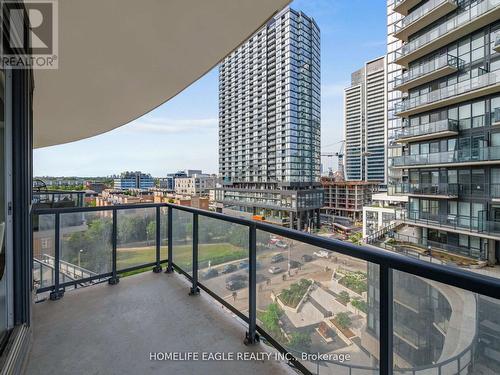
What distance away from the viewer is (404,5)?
12.7 metres

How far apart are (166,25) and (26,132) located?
1195 millimetres

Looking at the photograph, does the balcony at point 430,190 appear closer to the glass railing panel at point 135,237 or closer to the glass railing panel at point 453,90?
the glass railing panel at point 453,90

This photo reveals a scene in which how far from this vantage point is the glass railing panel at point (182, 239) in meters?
2.77

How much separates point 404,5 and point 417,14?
124 cm

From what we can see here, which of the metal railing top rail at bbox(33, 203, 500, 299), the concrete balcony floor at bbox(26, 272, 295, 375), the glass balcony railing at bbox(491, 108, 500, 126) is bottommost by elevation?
the concrete balcony floor at bbox(26, 272, 295, 375)

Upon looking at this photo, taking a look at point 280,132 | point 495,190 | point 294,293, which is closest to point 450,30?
point 495,190

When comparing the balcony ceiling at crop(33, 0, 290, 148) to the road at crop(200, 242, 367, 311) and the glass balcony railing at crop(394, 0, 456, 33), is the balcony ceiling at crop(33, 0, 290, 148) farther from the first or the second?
the glass balcony railing at crop(394, 0, 456, 33)

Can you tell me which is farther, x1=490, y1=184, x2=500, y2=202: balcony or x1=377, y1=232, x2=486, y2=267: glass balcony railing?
x1=377, y1=232, x2=486, y2=267: glass balcony railing

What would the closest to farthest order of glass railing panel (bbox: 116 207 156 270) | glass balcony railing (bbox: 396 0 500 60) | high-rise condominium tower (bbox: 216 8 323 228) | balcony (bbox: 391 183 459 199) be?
glass railing panel (bbox: 116 207 156 270), glass balcony railing (bbox: 396 0 500 60), balcony (bbox: 391 183 459 199), high-rise condominium tower (bbox: 216 8 323 228)

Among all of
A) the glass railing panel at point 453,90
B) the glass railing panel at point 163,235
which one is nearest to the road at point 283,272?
the glass railing panel at point 163,235

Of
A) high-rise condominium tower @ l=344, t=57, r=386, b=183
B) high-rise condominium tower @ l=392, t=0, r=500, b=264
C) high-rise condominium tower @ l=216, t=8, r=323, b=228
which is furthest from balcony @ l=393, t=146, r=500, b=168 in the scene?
high-rise condominium tower @ l=344, t=57, r=386, b=183

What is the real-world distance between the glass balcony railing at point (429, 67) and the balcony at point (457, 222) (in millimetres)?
6677

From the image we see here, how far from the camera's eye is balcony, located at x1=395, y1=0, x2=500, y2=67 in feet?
31.1

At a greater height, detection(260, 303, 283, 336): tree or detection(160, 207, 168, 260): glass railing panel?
detection(160, 207, 168, 260): glass railing panel
